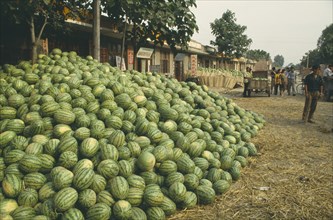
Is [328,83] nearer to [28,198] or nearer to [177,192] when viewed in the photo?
[177,192]

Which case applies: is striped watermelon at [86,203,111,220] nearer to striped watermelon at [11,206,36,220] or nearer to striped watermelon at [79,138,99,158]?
striped watermelon at [11,206,36,220]

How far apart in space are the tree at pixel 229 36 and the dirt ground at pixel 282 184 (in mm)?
38762

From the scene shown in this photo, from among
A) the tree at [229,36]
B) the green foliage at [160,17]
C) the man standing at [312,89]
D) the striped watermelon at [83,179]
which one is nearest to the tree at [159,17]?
the green foliage at [160,17]

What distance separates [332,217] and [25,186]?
169 inches

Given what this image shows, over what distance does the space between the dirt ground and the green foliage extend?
22.2 feet

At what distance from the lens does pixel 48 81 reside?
6.30 metres

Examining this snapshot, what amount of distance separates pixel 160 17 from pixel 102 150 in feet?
31.2

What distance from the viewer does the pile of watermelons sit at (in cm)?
380

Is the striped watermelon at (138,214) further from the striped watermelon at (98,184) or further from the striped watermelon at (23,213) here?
the striped watermelon at (23,213)

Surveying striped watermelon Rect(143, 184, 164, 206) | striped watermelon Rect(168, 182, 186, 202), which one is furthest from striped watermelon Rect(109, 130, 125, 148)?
striped watermelon Rect(168, 182, 186, 202)

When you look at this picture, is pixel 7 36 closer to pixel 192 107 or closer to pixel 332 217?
pixel 192 107

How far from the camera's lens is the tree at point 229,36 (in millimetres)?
46438

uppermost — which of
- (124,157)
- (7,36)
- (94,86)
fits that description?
(7,36)

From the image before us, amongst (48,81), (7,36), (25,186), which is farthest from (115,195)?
(7,36)
